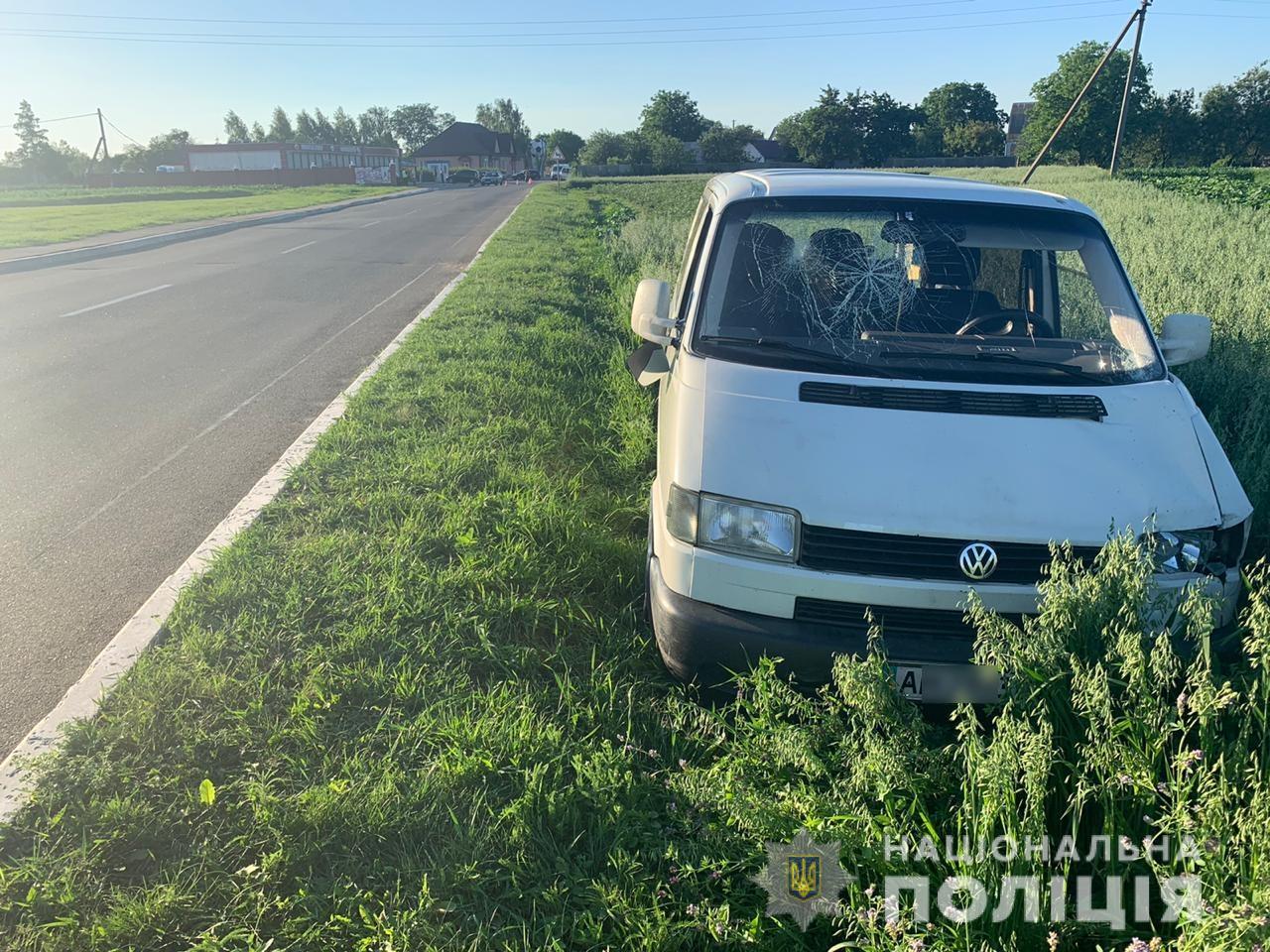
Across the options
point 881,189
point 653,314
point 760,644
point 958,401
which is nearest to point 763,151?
point 881,189

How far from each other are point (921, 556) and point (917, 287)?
5.53 ft

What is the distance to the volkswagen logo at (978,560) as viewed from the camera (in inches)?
108

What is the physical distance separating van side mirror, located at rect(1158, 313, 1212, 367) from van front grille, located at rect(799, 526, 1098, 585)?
5.28 ft

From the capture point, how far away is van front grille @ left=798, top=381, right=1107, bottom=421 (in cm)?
316

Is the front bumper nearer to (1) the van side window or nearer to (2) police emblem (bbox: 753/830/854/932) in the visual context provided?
(2) police emblem (bbox: 753/830/854/932)

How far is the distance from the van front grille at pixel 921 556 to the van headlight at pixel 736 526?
11 cm

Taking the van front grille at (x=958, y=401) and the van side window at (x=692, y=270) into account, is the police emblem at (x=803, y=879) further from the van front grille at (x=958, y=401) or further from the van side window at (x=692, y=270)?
the van side window at (x=692, y=270)

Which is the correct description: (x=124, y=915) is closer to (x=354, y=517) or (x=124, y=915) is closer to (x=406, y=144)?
(x=354, y=517)

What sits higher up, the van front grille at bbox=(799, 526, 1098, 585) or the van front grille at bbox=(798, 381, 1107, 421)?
the van front grille at bbox=(798, 381, 1107, 421)

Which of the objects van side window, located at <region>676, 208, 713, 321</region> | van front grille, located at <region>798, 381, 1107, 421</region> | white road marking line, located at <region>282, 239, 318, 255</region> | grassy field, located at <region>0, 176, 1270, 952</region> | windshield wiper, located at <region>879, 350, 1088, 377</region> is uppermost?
van side window, located at <region>676, 208, 713, 321</region>

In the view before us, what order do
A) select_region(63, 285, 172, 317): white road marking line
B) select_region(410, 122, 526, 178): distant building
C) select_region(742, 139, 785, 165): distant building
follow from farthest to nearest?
1. select_region(410, 122, 526, 178): distant building
2. select_region(742, 139, 785, 165): distant building
3. select_region(63, 285, 172, 317): white road marking line

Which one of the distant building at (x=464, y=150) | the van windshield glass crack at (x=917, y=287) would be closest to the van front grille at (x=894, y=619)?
the van windshield glass crack at (x=917, y=287)

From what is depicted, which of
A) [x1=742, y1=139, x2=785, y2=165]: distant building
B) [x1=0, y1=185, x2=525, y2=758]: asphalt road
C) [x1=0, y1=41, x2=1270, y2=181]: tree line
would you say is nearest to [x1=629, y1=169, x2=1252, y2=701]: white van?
[x1=0, y1=185, x2=525, y2=758]: asphalt road

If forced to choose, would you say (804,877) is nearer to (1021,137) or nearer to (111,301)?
(111,301)
